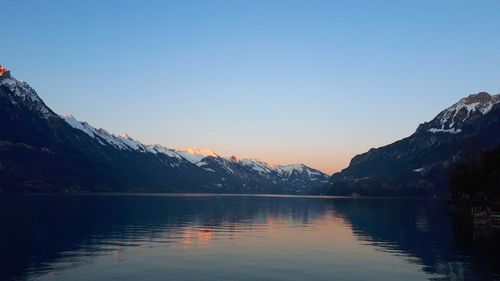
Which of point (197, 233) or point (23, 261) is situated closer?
point (23, 261)

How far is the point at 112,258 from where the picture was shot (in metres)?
53.1

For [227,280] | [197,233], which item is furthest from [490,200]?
[227,280]

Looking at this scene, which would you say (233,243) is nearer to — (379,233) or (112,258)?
(112,258)

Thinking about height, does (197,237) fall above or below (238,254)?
above

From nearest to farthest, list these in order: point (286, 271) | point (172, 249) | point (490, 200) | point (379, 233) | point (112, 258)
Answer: point (286, 271) < point (112, 258) < point (172, 249) < point (379, 233) < point (490, 200)

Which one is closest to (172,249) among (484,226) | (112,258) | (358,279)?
(112,258)

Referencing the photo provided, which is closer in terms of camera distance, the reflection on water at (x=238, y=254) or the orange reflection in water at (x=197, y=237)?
the reflection on water at (x=238, y=254)

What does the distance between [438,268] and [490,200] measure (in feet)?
284

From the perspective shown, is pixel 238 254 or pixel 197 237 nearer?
pixel 238 254

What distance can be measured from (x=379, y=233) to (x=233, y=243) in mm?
32237

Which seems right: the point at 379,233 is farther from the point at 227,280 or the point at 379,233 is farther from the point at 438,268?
the point at 227,280

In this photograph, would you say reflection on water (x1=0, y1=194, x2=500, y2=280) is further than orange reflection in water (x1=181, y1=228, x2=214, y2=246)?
No

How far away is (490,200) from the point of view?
12550 cm

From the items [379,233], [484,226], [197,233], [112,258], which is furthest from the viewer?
[484,226]
